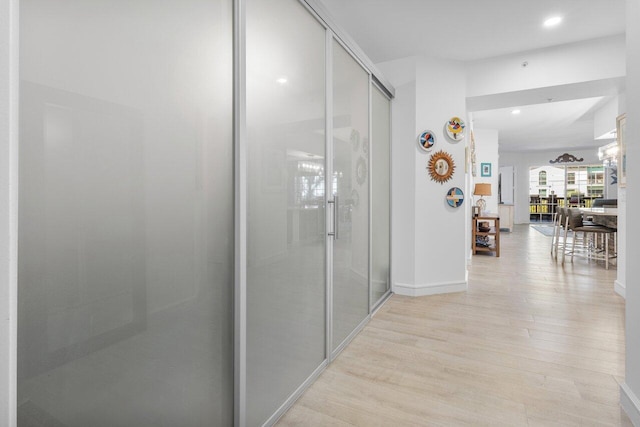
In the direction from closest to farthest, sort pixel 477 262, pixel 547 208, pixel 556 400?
pixel 556 400
pixel 477 262
pixel 547 208

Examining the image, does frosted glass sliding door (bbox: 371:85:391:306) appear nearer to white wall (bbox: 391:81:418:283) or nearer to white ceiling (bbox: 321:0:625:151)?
white wall (bbox: 391:81:418:283)

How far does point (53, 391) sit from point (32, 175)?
1.81 ft

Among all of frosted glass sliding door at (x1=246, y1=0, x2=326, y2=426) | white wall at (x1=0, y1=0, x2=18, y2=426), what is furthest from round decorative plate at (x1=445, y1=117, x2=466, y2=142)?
white wall at (x1=0, y1=0, x2=18, y2=426)

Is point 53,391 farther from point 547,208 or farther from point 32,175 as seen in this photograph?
point 547,208

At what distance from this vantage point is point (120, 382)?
1.02 meters

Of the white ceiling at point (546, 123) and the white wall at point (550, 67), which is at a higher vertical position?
the white ceiling at point (546, 123)

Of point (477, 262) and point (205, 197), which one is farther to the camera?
point (477, 262)

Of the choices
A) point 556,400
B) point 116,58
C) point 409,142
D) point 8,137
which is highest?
point 409,142

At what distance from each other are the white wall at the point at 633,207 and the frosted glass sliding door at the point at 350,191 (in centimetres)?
159

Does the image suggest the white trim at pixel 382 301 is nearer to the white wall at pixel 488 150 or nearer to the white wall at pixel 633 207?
the white wall at pixel 633 207

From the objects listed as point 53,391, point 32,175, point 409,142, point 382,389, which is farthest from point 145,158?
point 409,142

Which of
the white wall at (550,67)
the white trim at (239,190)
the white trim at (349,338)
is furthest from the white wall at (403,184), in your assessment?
the white trim at (239,190)

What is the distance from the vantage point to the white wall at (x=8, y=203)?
2.39 feet

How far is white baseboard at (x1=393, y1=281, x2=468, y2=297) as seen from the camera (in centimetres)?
374
